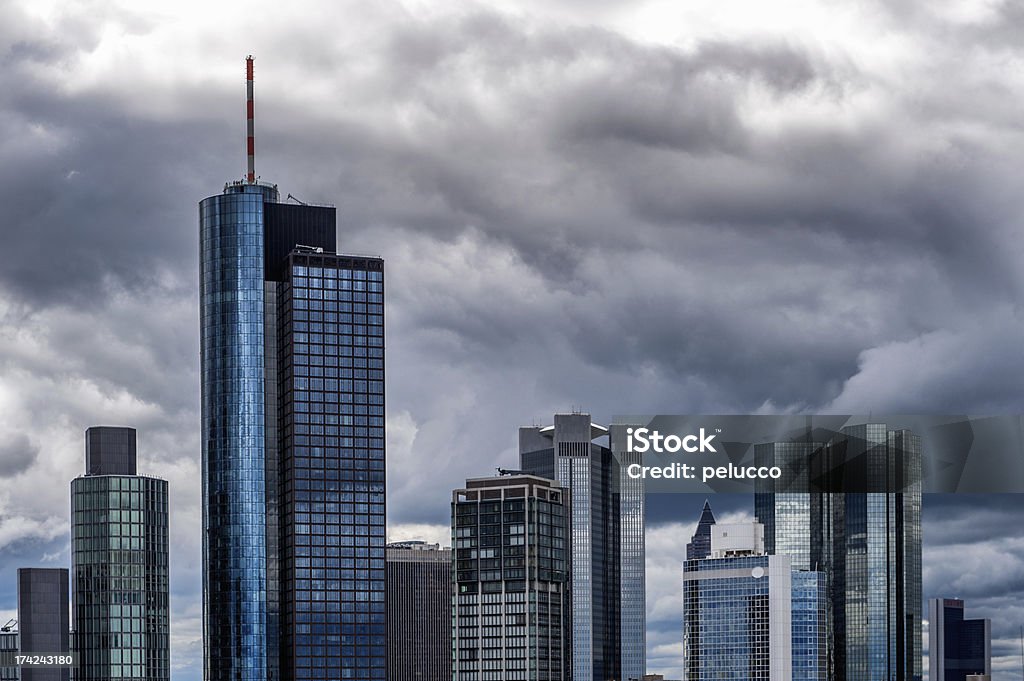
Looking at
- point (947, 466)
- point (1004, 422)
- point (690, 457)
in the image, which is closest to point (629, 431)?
point (690, 457)

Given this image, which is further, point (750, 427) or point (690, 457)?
point (750, 427)

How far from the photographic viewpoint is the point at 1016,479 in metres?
136

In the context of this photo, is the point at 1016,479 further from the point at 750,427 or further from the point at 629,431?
the point at 629,431

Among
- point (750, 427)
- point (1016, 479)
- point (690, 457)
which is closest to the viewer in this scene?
point (690, 457)

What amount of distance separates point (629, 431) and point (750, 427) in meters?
27.1

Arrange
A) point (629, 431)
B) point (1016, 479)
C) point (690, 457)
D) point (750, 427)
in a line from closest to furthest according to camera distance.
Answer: point (629, 431) < point (690, 457) < point (750, 427) < point (1016, 479)

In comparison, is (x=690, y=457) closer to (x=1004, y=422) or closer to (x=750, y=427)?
(x=750, y=427)

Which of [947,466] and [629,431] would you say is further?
[947,466]

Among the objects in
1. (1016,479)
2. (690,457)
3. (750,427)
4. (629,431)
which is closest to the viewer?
(629,431)

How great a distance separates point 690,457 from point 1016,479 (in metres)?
38.8

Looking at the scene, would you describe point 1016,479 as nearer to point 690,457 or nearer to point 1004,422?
point 1004,422

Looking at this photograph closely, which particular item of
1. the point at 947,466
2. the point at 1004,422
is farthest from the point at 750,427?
the point at 1004,422

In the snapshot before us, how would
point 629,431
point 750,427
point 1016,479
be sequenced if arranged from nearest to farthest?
point 629,431, point 750,427, point 1016,479

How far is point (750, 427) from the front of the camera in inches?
4924
